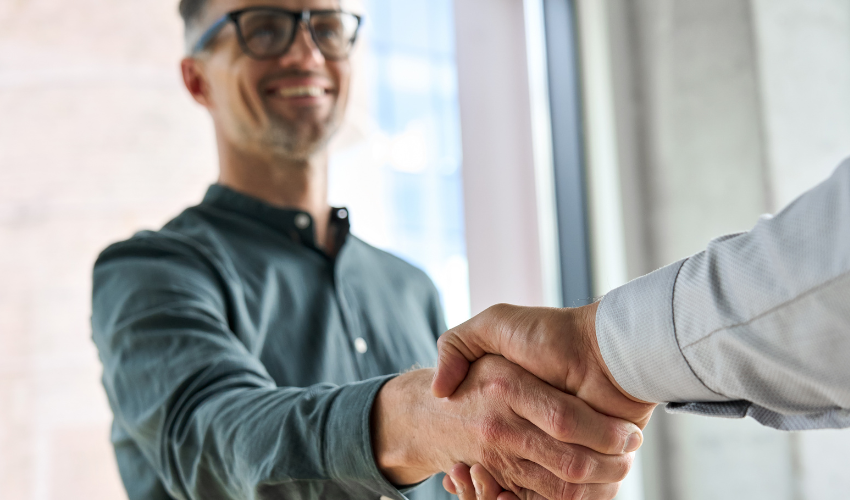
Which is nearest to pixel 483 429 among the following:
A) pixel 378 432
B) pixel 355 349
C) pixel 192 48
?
pixel 378 432

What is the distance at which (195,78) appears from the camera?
136 centimetres

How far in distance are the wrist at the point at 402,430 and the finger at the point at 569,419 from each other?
11cm

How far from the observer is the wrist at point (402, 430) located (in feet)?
2.40

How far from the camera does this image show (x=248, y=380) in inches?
32.6

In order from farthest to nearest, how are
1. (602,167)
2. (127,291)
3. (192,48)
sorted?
(602,167) < (192,48) < (127,291)

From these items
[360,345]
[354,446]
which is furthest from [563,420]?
[360,345]

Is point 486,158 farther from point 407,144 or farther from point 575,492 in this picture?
point 575,492

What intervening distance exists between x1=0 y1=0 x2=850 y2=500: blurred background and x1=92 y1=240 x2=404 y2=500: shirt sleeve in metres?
1.10

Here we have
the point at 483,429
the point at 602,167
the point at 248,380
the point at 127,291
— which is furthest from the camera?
the point at 602,167

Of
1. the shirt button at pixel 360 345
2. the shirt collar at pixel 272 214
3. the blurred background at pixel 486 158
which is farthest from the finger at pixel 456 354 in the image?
the blurred background at pixel 486 158

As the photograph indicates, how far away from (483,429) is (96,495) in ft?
6.43

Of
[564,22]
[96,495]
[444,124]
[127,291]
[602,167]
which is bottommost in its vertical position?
[96,495]

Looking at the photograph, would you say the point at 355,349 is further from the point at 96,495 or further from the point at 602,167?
the point at 96,495

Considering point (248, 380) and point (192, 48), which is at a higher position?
point (192, 48)
